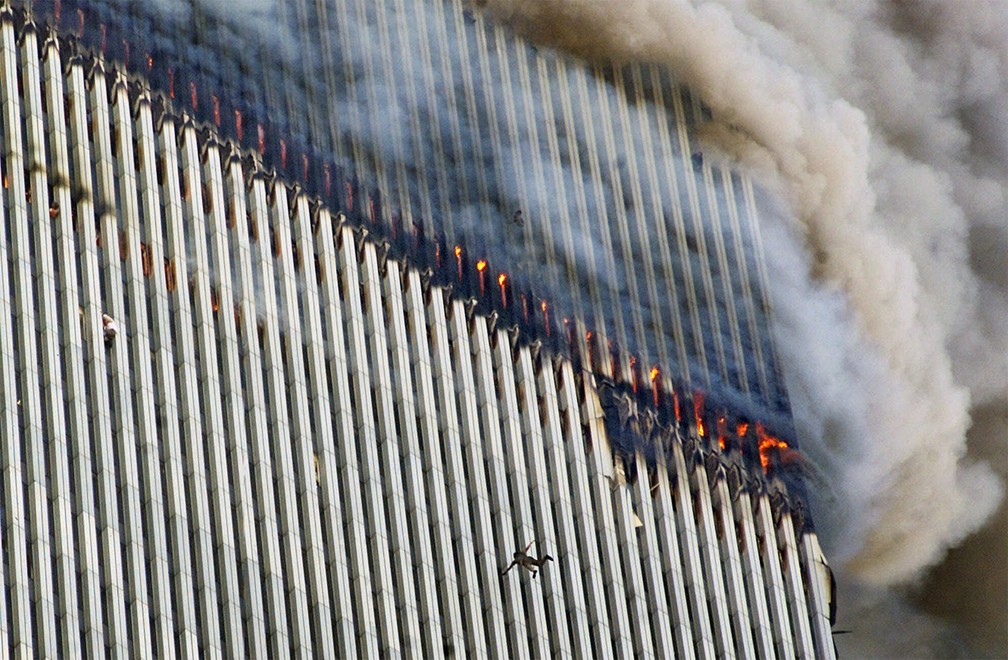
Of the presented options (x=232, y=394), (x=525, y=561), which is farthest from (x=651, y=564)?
(x=232, y=394)

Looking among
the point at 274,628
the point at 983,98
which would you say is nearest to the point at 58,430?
the point at 274,628

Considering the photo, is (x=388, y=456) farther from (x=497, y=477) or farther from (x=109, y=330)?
(x=109, y=330)

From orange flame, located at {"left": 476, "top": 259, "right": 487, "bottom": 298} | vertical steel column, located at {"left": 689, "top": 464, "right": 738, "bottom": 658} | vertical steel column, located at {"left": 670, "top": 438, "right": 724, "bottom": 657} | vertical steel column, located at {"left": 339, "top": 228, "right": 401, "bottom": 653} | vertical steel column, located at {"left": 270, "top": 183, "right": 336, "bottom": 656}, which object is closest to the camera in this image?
vertical steel column, located at {"left": 270, "top": 183, "right": 336, "bottom": 656}

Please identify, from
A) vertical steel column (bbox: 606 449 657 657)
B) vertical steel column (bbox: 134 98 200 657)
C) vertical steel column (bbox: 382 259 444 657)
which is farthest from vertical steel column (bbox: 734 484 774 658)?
vertical steel column (bbox: 134 98 200 657)

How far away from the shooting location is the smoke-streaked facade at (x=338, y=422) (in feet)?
270

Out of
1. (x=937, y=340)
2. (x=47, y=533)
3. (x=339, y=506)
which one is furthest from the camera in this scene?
(x=937, y=340)

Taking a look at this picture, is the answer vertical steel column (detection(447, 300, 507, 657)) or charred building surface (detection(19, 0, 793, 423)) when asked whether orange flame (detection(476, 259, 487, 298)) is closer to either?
charred building surface (detection(19, 0, 793, 423))

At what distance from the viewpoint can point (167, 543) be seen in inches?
3253

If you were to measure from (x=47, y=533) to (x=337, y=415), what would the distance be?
14.4m

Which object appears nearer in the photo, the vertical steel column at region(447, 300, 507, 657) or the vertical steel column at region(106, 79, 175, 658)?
the vertical steel column at region(106, 79, 175, 658)

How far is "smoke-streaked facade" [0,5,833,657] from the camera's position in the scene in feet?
270

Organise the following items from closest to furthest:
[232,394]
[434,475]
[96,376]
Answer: [96,376] < [232,394] < [434,475]

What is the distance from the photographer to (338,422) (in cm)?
9038

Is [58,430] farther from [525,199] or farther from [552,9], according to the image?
[552,9]
